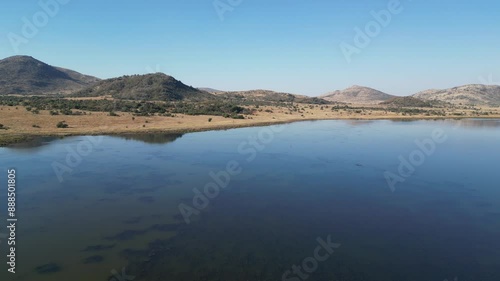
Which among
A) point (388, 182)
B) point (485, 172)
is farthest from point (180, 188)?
point (485, 172)

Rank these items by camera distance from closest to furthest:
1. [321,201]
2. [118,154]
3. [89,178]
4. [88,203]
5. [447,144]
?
[88,203] → [321,201] → [89,178] → [118,154] → [447,144]

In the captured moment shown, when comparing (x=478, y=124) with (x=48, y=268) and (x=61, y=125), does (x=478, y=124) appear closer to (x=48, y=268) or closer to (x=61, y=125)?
(x=61, y=125)

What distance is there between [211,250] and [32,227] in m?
10.3

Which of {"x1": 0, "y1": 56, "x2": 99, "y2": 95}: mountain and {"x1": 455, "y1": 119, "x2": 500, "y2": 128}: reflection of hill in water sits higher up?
{"x1": 0, "y1": 56, "x2": 99, "y2": 95}: mountain

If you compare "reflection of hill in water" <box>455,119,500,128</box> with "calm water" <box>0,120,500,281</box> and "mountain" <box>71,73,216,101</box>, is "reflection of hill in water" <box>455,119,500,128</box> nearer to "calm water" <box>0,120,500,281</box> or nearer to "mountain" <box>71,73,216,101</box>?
"calm water" <box>0,120,500,281</box>

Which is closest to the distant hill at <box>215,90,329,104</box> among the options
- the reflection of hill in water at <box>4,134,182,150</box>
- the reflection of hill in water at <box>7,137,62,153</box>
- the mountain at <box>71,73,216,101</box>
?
the mountain at <box>71,73,216,101</box>

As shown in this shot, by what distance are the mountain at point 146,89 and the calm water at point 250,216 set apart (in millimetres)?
82534

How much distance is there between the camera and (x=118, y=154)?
37.3 m

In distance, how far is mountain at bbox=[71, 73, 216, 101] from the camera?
121312 mm

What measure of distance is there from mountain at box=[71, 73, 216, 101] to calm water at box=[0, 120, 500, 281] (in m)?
82.5

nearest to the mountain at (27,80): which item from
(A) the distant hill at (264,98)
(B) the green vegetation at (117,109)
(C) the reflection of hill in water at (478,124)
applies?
(A) the distant hill at (264,98)

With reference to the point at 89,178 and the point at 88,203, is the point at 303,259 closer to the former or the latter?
the point at 88,203

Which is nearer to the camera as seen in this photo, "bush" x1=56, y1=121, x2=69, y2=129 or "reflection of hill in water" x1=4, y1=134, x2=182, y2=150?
"reflection of hill in water" x1=4, y1=134, x2=182, y2=150

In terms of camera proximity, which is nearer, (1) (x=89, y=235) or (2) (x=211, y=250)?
(2) (x=211, y=250)
